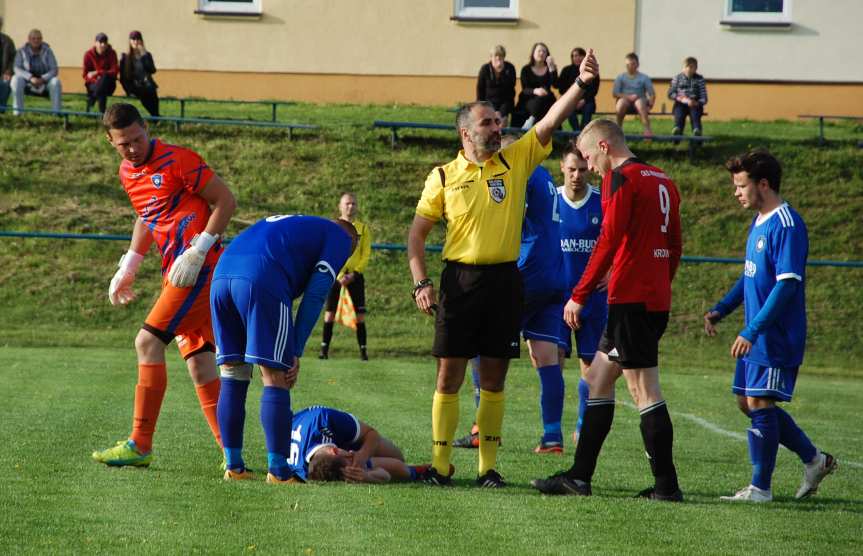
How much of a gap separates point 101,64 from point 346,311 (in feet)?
31.2

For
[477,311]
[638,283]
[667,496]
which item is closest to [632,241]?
[638,283]

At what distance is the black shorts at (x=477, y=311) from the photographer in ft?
25.2

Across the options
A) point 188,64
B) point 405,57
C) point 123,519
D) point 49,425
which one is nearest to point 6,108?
point 188,64

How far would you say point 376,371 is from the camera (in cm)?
1588

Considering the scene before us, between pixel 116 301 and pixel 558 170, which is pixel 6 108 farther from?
pixel 116 301

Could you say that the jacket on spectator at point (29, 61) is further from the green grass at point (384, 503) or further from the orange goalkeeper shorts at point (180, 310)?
the orange goalkeeper shorts at point (180, 310)

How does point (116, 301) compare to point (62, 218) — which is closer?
point (116, 301)

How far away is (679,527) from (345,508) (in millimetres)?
1734

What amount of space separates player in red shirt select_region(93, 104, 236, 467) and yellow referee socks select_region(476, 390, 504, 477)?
1.80m

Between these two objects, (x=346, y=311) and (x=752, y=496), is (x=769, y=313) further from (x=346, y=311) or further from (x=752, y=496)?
(x=346, y=311)

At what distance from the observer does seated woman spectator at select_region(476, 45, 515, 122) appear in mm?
22672

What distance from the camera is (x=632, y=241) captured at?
721 cm

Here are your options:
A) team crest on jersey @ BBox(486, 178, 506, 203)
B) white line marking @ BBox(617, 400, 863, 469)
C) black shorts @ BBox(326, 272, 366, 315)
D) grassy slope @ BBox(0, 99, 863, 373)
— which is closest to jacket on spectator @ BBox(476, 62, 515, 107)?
grassy slope @ BBox(0, 99, 863, 373)

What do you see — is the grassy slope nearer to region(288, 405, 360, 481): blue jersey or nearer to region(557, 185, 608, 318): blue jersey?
region(557, 185, 608, 318): blue jersey
